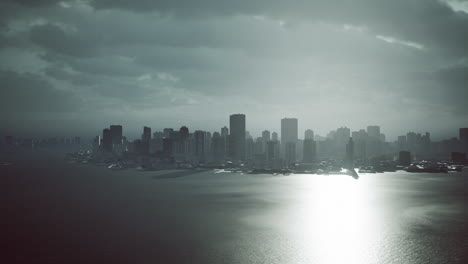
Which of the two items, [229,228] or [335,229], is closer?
[229,228]

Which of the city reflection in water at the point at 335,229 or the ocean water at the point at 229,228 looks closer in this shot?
the ocean water at the point at 229,228

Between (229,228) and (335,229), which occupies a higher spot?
(229,228)

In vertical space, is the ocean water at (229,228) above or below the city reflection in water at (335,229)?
above

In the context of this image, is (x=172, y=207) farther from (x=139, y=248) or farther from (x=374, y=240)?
(x=374, y=240)

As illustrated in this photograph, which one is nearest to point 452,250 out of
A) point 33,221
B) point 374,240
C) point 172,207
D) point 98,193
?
point 374,240
